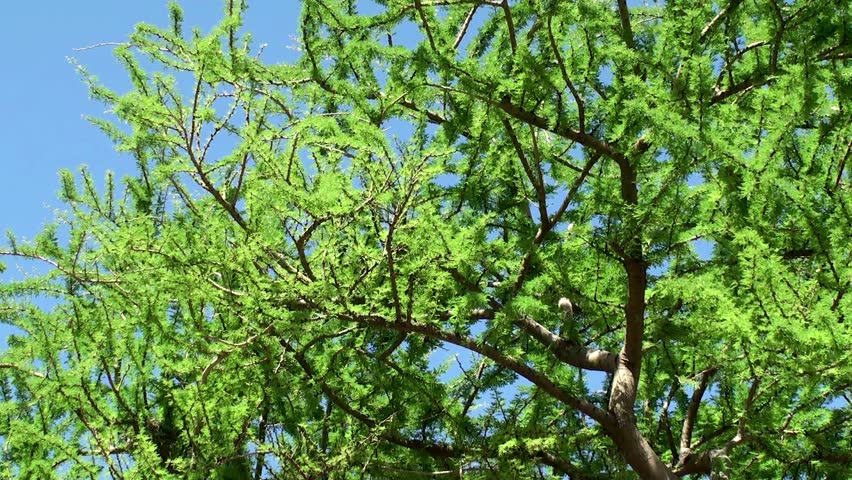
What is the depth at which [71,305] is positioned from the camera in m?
4.38

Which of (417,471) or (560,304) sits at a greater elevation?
(560,304)

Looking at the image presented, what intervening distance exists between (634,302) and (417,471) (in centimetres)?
149

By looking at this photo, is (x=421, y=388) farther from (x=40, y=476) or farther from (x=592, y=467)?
(x=40, y=476)

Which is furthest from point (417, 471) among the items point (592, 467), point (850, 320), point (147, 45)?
point (147, 45)

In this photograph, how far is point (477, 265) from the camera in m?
4.38

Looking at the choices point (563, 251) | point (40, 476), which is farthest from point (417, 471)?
point (40, 476)

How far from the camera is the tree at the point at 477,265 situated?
11.8ft

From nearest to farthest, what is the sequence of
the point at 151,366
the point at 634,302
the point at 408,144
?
1. the point at 408,144
2. the point at 634,302
3. the point at 151,366

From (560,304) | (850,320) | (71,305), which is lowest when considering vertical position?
(850,320)

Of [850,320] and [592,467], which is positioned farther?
[592,467]

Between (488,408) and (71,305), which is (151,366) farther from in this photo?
(488,408)

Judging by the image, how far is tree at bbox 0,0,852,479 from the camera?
3604mm

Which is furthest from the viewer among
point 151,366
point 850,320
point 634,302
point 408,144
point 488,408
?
point 488,408

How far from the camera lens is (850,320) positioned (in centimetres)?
311
